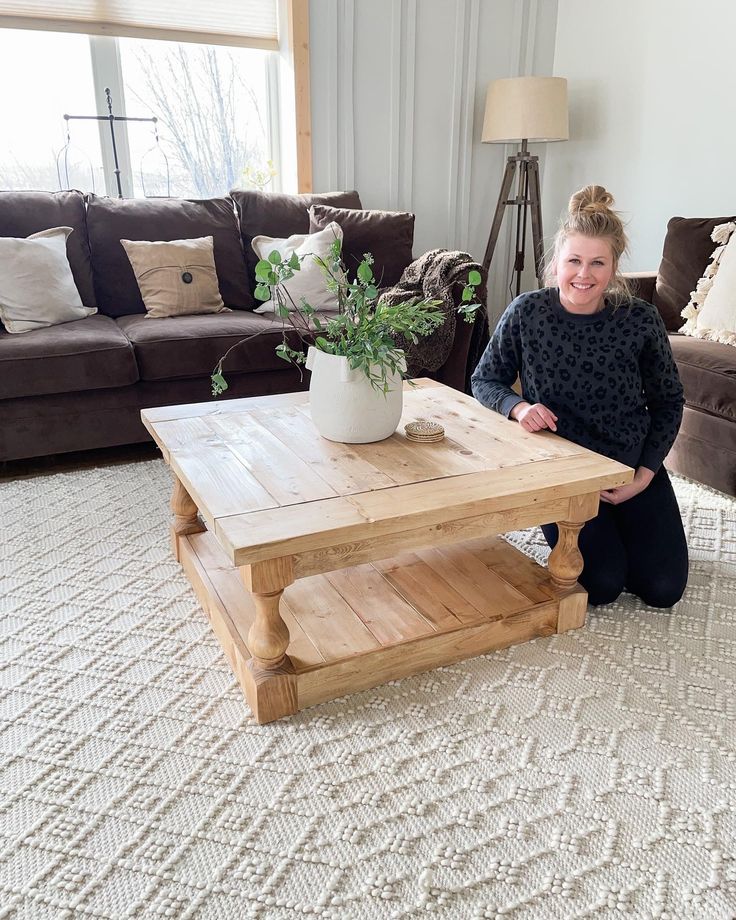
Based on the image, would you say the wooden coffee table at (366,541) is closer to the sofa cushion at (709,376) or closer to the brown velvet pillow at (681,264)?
the sofa cushion at (709,376)

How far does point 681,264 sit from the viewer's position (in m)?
3.05

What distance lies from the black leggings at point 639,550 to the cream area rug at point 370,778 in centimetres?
7

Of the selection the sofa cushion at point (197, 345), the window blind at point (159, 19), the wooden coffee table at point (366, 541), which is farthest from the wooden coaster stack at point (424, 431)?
the window blind at point (159, 19)

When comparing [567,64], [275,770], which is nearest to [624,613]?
[275,770]

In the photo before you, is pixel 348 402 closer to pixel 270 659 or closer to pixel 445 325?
pixel 270 659

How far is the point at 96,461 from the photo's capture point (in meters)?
2.88

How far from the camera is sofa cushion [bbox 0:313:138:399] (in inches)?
101

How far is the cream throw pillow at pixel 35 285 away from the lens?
280 centimetres

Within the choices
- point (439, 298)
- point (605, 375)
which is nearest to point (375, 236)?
point (439, 298)

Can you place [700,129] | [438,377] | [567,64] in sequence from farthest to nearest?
[567,64] < [700,129] < [438,377]

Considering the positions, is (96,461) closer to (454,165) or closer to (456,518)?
(456,518)

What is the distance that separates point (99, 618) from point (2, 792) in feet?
1.81

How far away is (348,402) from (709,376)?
55.8 inches

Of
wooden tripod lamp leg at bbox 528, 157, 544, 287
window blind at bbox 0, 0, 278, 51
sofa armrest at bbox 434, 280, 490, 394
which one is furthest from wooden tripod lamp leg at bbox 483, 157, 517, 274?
window blind at bbox 0, 0, 278, 51
